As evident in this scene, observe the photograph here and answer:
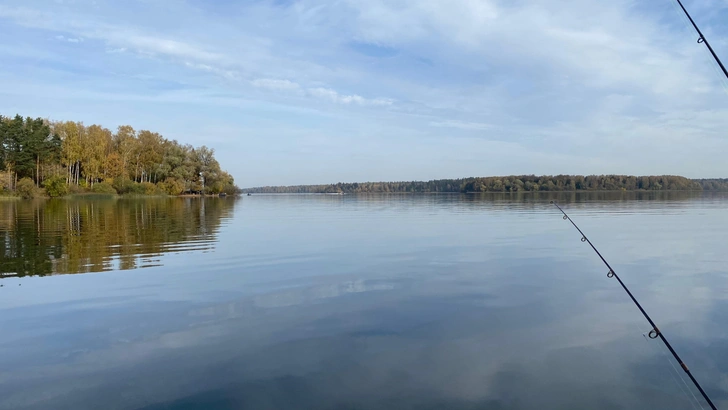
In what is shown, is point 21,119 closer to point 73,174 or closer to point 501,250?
point 73,174

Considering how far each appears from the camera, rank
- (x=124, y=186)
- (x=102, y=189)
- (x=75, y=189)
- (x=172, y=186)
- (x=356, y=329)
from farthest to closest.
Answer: (x=172, y=186) < (x=124, y=186) < (x=102, y=189) < (x=75, y=189) < (x=356, y=329)

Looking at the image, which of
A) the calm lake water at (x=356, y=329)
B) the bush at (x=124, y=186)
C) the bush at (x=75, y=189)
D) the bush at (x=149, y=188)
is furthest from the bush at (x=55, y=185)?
the calm lake water at (x=356, y=329)

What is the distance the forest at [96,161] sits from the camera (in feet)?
244

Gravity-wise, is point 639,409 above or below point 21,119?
below

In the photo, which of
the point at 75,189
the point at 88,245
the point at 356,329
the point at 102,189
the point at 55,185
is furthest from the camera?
the point at 102,189

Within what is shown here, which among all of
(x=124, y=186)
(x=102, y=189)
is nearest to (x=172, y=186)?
(x=124, y=186)

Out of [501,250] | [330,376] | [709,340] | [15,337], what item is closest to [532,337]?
[709,340]

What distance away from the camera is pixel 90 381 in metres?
5.79

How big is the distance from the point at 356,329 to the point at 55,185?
83759 millimetres

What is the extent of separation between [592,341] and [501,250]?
9.49 meters

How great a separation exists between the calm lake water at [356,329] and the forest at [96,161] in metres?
72.3

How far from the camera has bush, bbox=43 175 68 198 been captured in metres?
74.9

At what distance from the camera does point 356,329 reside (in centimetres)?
770

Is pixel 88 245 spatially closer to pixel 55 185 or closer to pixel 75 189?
pixel 55 185
